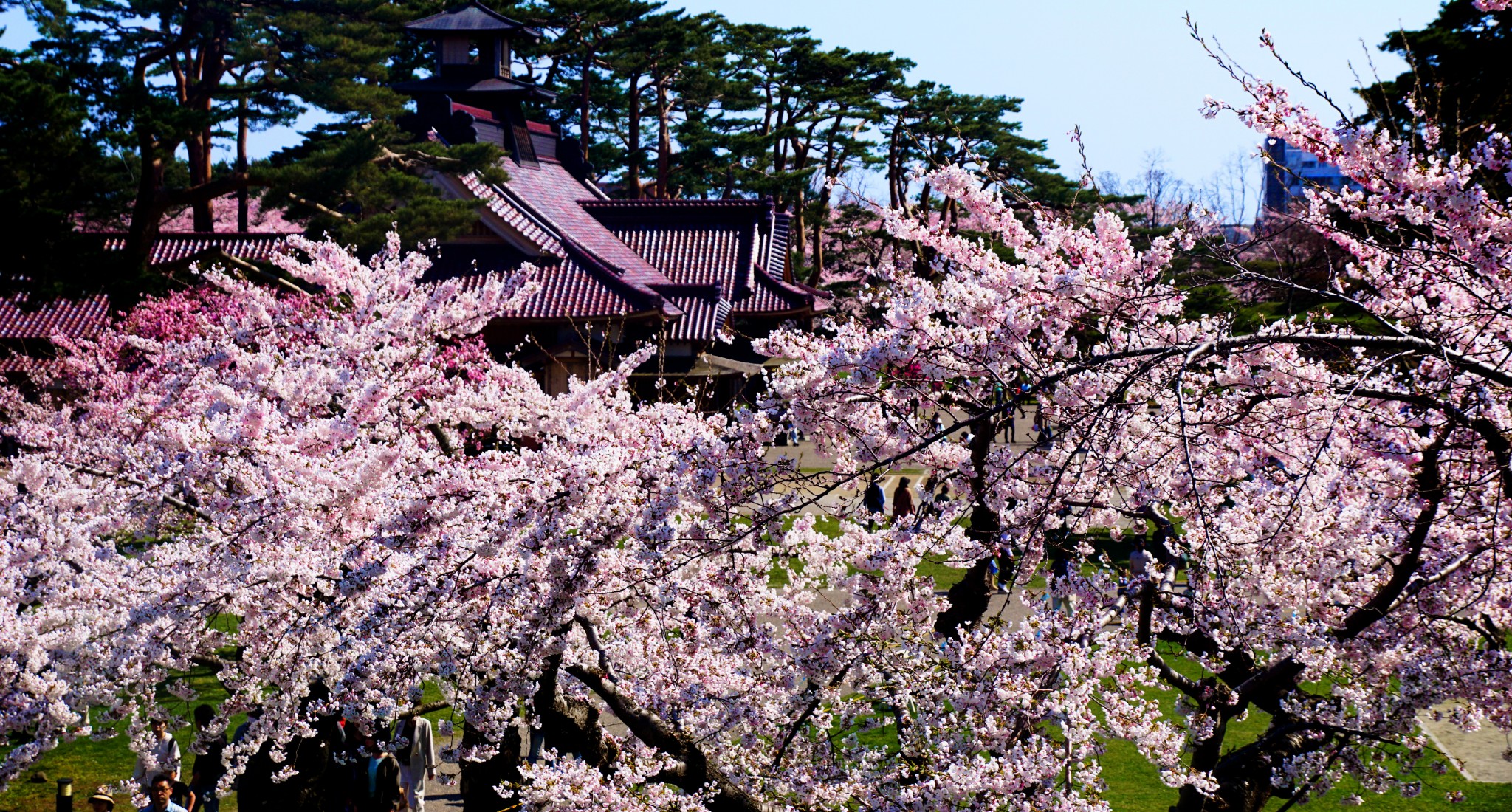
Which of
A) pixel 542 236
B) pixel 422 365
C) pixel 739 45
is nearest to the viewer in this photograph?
pixel 422 365

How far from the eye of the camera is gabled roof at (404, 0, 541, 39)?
33.5 meters

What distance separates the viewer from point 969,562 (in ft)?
19.4

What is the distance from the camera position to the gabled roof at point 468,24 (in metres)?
33.5

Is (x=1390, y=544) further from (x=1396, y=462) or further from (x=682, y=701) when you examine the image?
(x=682, y=701)

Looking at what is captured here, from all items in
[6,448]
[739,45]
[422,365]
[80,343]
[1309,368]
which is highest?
[739,45]

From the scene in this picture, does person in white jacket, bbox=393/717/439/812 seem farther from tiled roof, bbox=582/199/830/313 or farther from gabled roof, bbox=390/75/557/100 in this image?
gabled roof, bbox=390/75/557/100

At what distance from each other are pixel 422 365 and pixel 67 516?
310cm

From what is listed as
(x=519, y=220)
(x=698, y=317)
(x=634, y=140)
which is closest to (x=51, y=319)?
(x=519, y=220)

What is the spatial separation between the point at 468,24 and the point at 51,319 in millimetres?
12830

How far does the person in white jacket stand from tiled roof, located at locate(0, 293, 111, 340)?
20.0m

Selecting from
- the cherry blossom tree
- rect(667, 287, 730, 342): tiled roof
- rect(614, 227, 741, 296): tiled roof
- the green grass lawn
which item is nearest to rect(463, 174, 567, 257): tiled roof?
rect(667, 287, 730, 342): tiled roof

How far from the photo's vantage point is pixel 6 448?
23250 mm

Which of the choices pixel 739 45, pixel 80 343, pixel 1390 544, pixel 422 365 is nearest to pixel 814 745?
pixel 1390 544

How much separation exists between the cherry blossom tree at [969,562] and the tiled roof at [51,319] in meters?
21.7
